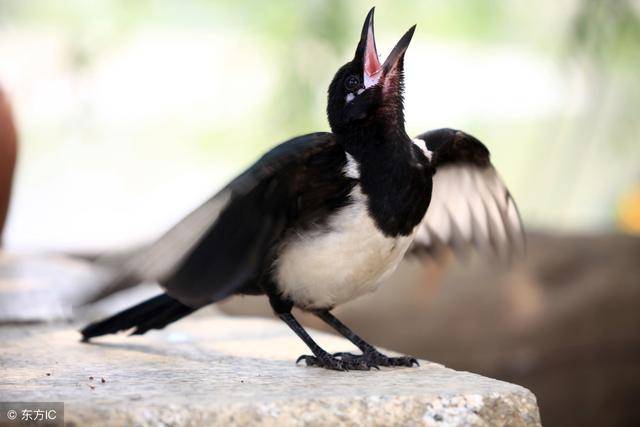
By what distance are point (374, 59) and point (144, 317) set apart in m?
0.98

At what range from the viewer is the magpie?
2.23m

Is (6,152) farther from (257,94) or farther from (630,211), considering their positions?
(630,211)

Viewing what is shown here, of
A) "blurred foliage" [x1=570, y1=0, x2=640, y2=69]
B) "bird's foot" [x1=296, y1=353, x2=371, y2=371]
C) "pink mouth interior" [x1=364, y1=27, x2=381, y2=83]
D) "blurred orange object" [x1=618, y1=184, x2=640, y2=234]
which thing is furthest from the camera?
"blurred orange object" [x1=618, y1=184, x2=640, y2=234]

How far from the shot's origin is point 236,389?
6.41ft

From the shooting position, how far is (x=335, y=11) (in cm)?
503

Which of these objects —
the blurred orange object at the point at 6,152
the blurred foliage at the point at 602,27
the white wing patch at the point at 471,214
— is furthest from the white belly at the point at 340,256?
the blurred foliage at the point at 602,27

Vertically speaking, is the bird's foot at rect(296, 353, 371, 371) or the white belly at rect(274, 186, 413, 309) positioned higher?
the white belly at rect(274, 186, 413, 309)

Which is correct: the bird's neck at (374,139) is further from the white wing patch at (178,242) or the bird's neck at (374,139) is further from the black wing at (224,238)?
the white wing patch at (178,242)

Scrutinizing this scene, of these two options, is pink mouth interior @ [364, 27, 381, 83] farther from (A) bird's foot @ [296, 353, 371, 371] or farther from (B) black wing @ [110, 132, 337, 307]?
(A) bird's foot @ [296, 353, 371, 371]

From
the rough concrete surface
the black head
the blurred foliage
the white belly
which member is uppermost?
the blurred foliage

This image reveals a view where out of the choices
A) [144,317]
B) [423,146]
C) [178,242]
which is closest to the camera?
[178,242]

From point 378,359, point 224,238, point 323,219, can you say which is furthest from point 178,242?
point 378,359

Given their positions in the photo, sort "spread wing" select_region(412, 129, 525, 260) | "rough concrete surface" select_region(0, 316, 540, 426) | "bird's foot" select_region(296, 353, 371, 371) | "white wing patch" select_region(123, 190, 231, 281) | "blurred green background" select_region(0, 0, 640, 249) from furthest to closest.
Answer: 1. "blurred green background" select_region(0, 0, 640, 249)
2. "spread wing" select_region(412, 129, 525, 260)
3. "bird's foot" select_region(296, 353, 371, 371)
4. "white wing patch" select_region(123, 190, 231, 281)
5. "rough concrete surface" select_region(0, 316, 540, 426)

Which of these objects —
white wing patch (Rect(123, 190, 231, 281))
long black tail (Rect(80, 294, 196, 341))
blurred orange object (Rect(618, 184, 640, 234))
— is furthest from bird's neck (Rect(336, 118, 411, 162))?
blurred orange object (Rect(618, 184, 640, 234))
